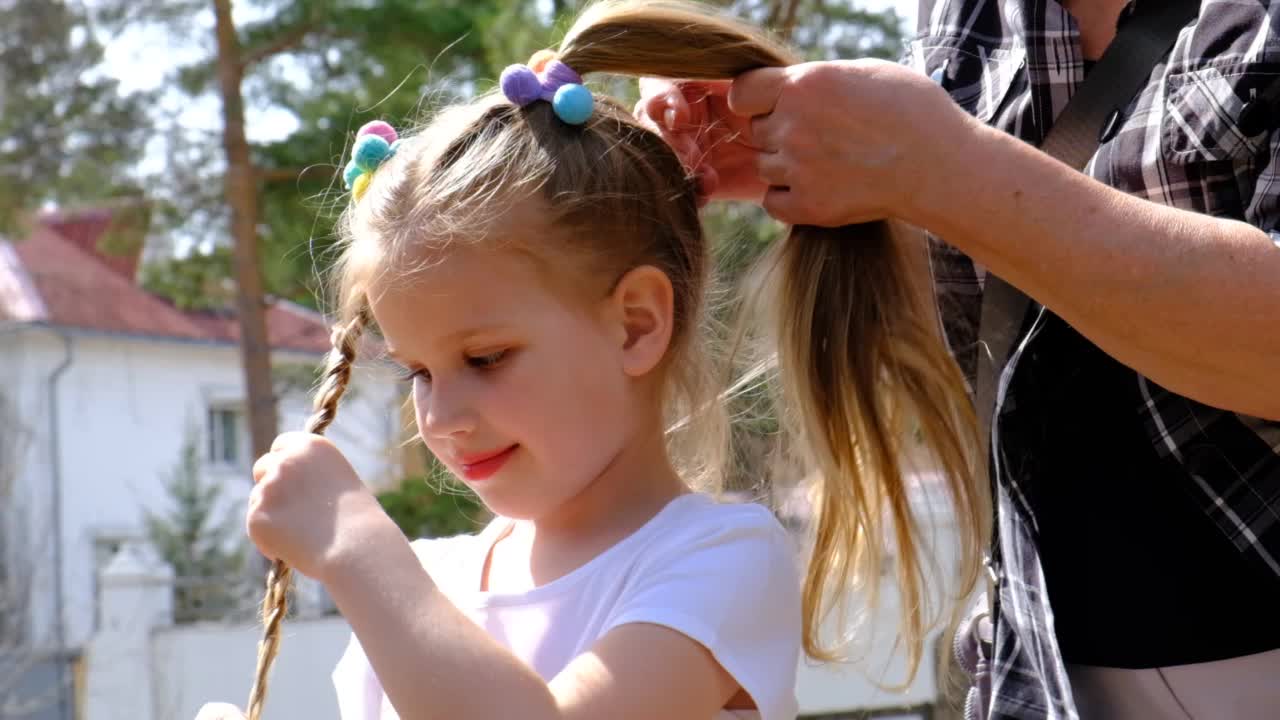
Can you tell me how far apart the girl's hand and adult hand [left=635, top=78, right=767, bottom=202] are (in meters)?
0.54

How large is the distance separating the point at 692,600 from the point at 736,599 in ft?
0.18

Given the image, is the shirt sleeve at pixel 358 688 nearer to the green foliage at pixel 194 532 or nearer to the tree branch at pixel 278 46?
the tree branch at pixel 278 46

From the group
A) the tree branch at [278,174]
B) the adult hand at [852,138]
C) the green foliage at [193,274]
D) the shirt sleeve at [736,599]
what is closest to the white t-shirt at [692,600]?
the shirt sleeve at [736,599]

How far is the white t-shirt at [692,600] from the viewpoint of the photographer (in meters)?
1.43

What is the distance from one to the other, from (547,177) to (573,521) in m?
0.38

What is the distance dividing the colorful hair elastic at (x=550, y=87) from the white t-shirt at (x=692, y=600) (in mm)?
435

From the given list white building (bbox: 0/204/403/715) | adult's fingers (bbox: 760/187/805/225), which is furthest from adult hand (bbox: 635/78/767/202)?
white building (bbox: 0/204/403/715)

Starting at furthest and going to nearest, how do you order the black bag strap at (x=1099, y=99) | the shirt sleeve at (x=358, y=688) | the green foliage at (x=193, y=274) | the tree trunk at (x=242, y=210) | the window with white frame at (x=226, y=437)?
the window with white frame at (x=226, y=437), the green foliage at (x=193, y=274), the tree trunk at (x=242, y=210), the shirt sleeve at (x=358, y=688), the black bag strap at (x=1099, y=99)

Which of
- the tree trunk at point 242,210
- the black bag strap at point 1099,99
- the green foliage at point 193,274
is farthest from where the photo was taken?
the green foliage at point 193,274

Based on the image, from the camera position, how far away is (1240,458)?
1.40 m

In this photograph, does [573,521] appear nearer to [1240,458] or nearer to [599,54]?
[599,54]

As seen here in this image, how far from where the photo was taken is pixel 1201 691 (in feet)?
4.60

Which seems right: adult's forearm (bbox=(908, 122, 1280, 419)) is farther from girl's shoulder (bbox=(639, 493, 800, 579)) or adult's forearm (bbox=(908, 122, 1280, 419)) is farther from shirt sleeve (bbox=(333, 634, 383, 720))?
shirt sleeve (bbox=(333, 634, 383, 720))

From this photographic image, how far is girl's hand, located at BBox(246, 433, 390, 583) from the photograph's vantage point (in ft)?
4.59
